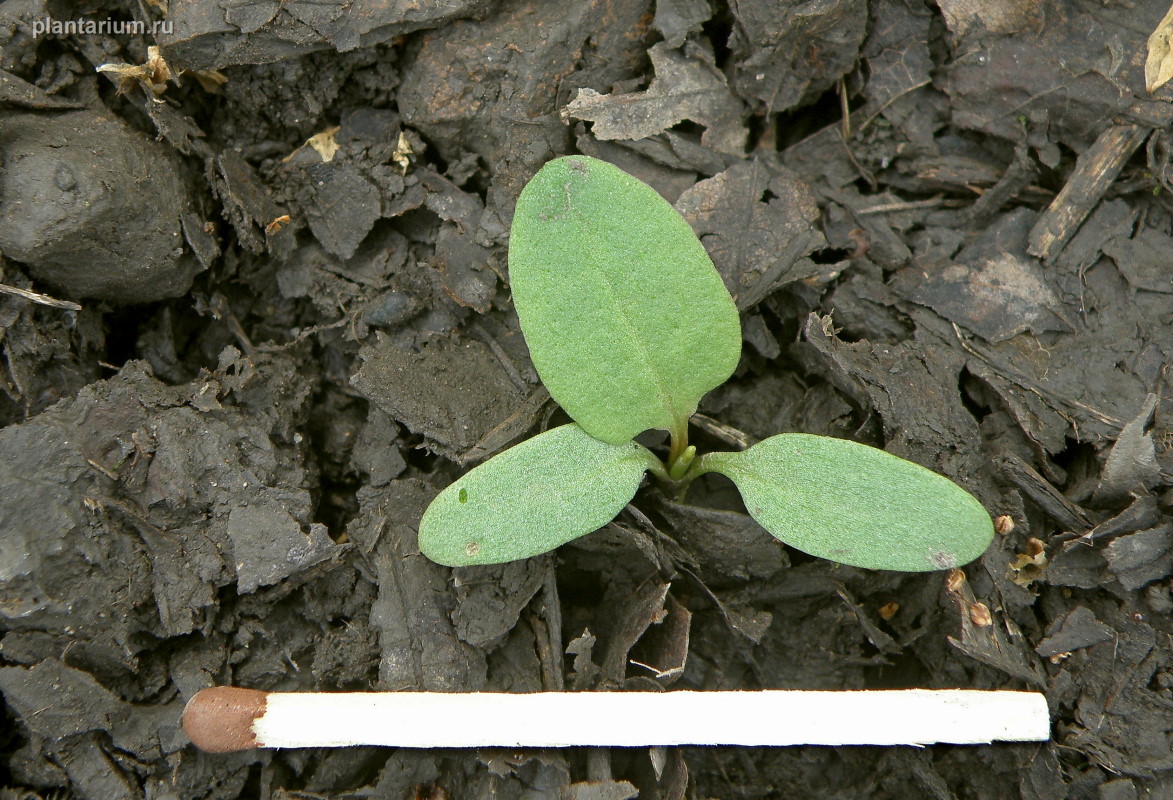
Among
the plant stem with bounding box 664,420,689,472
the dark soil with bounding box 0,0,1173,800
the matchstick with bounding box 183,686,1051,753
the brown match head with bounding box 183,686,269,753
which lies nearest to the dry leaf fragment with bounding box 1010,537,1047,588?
the dark soil with bounding box 0,0,1173,800

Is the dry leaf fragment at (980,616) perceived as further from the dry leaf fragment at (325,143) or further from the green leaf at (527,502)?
the dry leaf fragment at (325,143)

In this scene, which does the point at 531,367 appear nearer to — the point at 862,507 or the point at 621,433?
the point at 621,433

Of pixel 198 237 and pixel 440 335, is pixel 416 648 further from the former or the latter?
pixel 198 237

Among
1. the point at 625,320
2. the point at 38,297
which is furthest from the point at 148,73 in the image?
the point at 625,320

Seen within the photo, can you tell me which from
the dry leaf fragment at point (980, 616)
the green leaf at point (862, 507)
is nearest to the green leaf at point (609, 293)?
the green leaf at point (862, 507)

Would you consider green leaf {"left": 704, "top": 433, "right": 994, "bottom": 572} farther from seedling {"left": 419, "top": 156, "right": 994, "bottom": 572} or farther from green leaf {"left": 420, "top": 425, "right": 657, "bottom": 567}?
green leaf {"left": 420, "top": 425, "right": 657, "bottom": 567}

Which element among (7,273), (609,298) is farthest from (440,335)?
(7,273)

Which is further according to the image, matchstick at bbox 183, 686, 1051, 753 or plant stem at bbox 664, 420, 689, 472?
plant stem at bbox 664, 420, 689, 472
